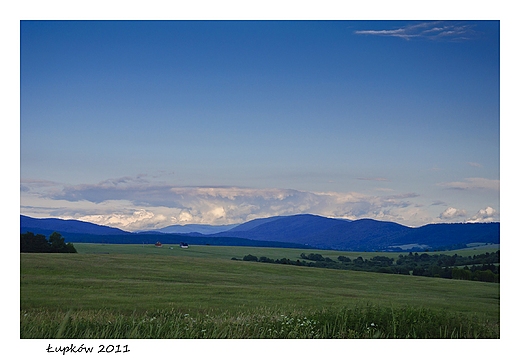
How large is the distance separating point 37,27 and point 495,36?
812 centimetres

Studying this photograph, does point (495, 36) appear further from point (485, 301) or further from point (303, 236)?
point (303, 236)

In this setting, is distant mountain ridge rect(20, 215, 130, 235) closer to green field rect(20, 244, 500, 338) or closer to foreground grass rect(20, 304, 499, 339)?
green field rect(20, 244, 500, 338)

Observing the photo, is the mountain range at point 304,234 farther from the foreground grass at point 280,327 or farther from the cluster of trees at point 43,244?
the foreground grass at point 280,327

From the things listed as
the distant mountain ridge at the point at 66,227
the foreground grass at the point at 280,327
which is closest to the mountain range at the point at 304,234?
the distant mountain ridge at the point at 66,227

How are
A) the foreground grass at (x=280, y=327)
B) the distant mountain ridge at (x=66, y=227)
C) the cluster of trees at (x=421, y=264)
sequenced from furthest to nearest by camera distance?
the cluster of trees at (x=421, y=264) < the distant mountain ridge at (x=66, y=227) < the foreground grass at (x=280, y=327)

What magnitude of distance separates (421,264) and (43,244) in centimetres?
913

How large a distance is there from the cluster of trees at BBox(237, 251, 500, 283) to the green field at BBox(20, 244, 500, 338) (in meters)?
0.20

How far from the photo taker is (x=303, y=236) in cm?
1212

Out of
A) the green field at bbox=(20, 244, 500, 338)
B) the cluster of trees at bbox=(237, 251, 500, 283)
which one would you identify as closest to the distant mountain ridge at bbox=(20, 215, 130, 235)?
the green field at bbox=(20, 244, 500, 338)

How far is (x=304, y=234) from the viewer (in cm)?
1205

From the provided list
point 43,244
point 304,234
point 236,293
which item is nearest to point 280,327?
point 236,293

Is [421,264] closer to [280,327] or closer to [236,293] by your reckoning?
[236,293]

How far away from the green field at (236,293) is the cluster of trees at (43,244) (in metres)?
0.21

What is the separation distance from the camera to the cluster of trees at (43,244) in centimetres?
1061
